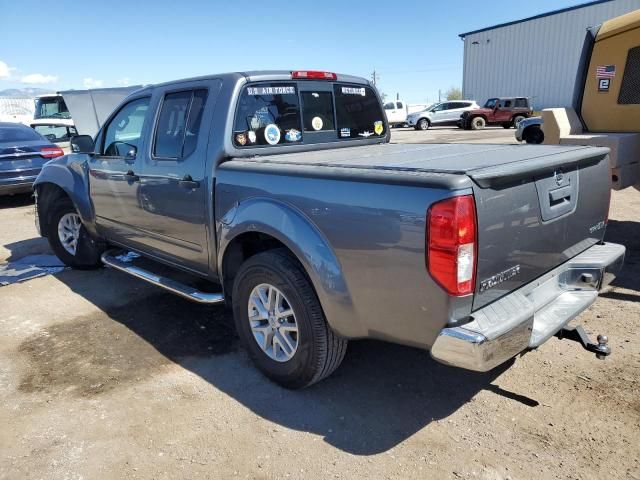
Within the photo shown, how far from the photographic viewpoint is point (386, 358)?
3.44 m

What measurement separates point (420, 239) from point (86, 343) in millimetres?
2986

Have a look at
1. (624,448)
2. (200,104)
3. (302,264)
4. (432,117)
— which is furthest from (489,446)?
(432,117)

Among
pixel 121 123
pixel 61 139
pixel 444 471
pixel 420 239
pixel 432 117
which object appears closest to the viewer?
pixel 420 239

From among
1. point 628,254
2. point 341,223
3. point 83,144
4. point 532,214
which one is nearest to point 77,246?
point 83,144

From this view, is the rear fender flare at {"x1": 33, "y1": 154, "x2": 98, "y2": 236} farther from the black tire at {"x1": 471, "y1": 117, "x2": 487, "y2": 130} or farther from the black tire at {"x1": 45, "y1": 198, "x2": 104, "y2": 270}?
the black tire at {"x1": 471, "y1": 117, "x2": 487, "y2": 130}

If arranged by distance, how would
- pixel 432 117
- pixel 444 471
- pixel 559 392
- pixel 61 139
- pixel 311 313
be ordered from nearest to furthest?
pixel 444 471 < pixel 311 313 < pixel 559 392 < pixel 61 139 < pixel 432 117

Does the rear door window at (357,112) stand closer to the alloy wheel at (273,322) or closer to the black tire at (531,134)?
the alloy wheel at (273,322)

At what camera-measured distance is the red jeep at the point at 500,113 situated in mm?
27172

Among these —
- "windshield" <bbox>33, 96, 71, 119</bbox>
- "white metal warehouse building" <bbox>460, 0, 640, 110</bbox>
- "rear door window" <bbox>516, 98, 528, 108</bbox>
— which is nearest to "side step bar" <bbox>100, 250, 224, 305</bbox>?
"windshield" <bbox>33, 96, 71, 119</bbox>

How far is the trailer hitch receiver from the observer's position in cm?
271

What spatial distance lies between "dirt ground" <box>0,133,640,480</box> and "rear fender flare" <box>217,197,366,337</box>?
25.1 inches

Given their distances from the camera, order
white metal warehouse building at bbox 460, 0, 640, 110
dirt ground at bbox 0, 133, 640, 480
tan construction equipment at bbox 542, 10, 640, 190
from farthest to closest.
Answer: white metal warehouse building at bbox 460, 0, 640, 110, tan construction equipment at bbox 542, 10, 640, 190, dirt ground at bbox 0, 133, 640, 480

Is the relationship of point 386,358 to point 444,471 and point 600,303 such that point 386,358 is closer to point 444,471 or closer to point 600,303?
point 444,471

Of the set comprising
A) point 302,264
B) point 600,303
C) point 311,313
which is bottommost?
point 600,303
